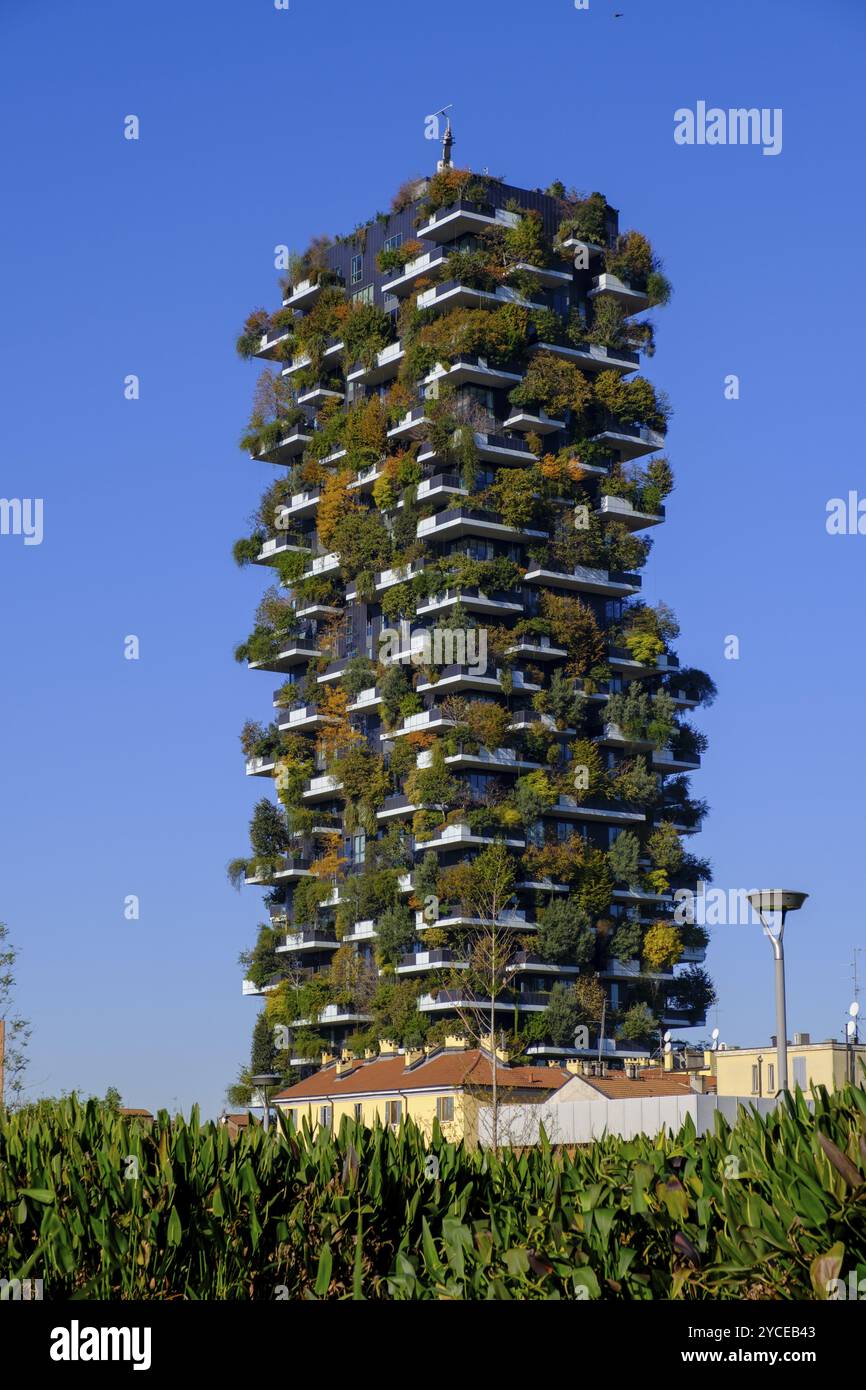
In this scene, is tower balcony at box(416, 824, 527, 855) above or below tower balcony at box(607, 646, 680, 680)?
below

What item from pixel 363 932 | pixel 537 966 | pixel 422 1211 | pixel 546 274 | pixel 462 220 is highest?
pixel 462 220

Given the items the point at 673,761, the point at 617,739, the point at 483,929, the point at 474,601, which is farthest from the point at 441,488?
the point at 483,929

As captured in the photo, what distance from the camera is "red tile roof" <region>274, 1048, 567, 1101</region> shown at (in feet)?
265

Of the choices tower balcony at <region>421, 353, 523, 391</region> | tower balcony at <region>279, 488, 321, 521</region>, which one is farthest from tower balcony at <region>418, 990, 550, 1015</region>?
tower balcony at <region>421, 353, 523, 391</region>

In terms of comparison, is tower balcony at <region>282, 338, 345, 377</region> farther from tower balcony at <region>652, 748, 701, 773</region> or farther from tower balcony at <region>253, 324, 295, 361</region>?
tower balcony at <region>652, 748, 701, 773</region>

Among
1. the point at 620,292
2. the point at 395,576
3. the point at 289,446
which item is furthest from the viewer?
the point at 289,446

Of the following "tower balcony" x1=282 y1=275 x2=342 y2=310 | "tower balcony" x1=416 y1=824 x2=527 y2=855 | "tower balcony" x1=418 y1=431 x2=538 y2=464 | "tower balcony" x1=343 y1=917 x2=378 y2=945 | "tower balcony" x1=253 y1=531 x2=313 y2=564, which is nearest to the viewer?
"tower balcony" x1=416 y1=824 x2=527 y2=855

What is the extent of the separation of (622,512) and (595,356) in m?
9.42

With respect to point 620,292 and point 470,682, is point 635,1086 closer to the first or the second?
point 470,682

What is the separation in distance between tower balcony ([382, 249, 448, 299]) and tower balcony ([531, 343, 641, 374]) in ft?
23.5

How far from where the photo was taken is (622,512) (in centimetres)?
10794

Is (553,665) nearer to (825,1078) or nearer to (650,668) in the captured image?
(650,668)

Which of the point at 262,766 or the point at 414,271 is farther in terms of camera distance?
the point at 262,766
